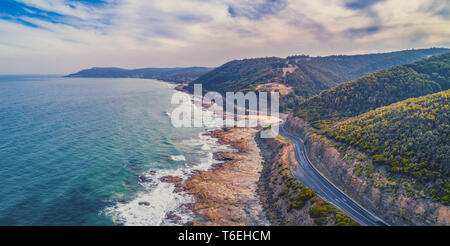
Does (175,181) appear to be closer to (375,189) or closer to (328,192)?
(328,192)

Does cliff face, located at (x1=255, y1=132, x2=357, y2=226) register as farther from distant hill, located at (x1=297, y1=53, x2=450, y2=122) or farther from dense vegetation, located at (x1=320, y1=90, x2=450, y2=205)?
distant hill, located at (x1=297, y1=53, x2=450, y2=122)

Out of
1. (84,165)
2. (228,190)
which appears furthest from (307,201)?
(84,165)

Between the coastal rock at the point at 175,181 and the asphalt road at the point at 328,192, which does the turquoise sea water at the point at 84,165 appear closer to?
the coastal rock at the point at 175,181

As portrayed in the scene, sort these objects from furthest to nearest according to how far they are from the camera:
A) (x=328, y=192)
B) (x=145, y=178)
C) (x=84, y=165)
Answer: (x=84, y=165) → (x=145, y=178) → (x=328, y=192)

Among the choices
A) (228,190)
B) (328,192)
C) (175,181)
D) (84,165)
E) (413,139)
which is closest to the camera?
(413,139)

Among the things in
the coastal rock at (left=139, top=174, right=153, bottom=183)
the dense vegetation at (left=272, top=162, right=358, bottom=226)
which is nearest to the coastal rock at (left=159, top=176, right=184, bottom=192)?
the coastal rock at (left=139, top=174, right=153, bottom=183)

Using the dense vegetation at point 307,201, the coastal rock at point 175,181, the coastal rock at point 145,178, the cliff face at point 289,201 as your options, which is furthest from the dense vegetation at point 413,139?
the coastal rock at point 145,178
